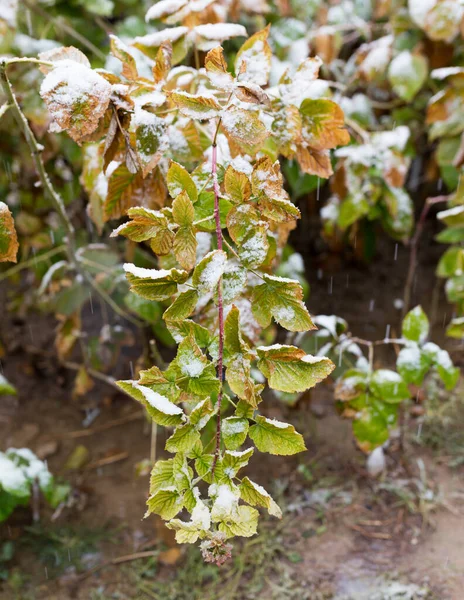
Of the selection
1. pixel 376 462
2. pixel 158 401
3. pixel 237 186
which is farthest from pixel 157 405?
pixel 376 462

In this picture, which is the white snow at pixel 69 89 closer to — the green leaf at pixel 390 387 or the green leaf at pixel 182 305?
the green leaf at pixel 182 305

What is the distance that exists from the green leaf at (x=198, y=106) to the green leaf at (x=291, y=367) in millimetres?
260

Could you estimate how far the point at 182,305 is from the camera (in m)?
0.55

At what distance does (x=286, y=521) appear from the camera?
56.3 inches

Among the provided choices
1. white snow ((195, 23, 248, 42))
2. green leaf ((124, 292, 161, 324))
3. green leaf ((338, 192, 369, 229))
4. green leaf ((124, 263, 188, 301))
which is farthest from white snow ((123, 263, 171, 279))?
green leaf ((338, 192, 369, 229))

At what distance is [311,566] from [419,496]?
0.34 metres

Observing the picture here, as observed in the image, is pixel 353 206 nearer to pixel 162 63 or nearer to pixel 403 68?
pixel 403 68

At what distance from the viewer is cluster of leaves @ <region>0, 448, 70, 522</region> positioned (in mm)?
1148

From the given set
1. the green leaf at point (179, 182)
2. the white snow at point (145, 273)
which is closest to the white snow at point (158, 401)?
the white snow at point (145, 273)

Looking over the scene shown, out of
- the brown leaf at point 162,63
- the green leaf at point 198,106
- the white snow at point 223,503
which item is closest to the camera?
the white snow at point 223,503

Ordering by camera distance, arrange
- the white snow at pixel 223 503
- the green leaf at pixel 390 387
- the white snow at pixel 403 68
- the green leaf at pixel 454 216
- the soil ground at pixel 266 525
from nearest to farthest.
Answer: the white snow at pixel 223 503 → the green leaf at pixel 390 387 → the soil ground at pixel 266 525 → the green leaf at pixel 454 216 → the white snow at pixel 403 68

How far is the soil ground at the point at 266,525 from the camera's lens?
128 centimetres

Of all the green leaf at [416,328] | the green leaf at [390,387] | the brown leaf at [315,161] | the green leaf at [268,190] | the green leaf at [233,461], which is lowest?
the green leaf at [390,387]

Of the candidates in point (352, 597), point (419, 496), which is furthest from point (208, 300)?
point (419, 496)
